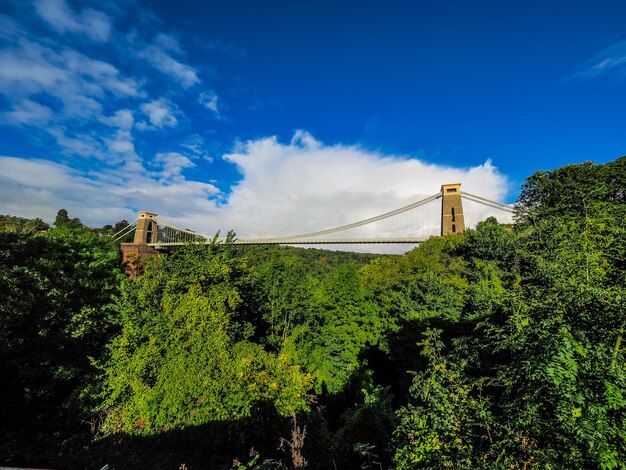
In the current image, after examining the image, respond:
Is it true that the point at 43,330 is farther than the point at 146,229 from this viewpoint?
No

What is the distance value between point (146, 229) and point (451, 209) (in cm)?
5133

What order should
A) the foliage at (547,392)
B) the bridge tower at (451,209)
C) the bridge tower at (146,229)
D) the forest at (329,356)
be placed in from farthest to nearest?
the bridge tower at (146,229)
the bridge tower at (451,209)
the forest at (329,356)
the foliage at (547,392)

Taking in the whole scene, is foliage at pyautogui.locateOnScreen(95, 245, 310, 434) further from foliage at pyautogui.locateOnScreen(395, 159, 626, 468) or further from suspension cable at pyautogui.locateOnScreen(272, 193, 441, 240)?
suspension cable at pyautogui.locateOnScreen(272, 193, 441, 240)

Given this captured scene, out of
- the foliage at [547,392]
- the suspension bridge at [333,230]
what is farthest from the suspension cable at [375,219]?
the foliage at [547,392]

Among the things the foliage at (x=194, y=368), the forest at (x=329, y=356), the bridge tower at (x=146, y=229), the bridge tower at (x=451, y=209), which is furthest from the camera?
the bridge tower at (x=146, y=229)

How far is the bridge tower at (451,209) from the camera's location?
38375mm

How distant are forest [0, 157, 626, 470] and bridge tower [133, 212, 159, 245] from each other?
35.1 m

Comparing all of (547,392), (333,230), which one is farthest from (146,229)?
(547,392)

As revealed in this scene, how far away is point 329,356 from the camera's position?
1859cm

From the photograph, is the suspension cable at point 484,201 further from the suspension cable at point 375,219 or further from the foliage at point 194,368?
the foliage at point 194,368

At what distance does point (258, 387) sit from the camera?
8945 mm

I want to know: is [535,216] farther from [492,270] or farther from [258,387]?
[258,387]

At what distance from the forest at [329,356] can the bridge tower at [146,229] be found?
35144mm

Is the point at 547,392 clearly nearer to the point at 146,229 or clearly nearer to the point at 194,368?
the point at 194,368
